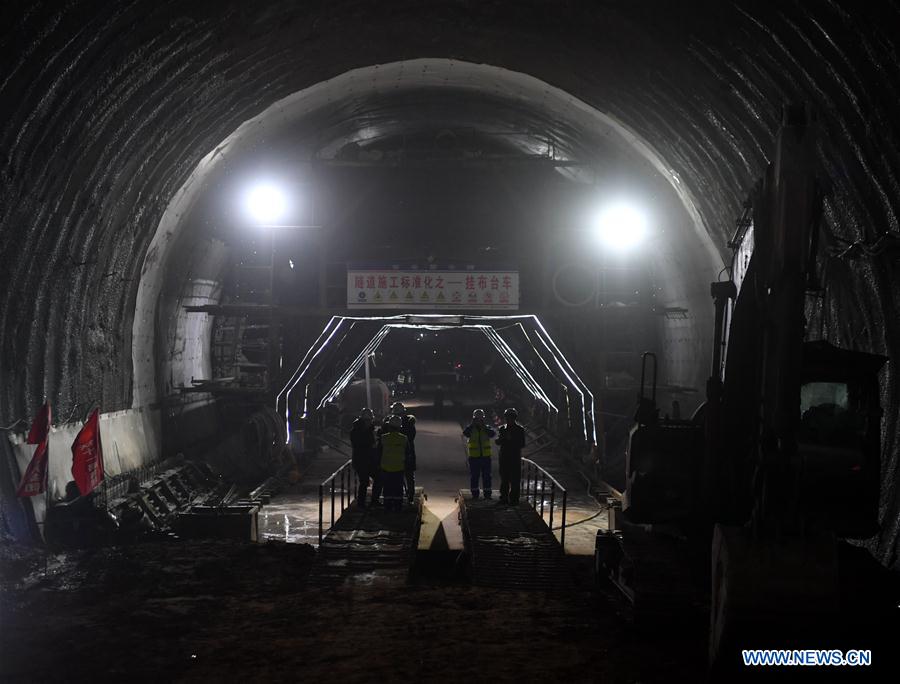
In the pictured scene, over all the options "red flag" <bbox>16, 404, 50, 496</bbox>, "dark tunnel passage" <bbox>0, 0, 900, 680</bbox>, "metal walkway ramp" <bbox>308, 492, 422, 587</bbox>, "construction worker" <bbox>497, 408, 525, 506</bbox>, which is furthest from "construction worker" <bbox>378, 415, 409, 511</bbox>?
"red flag" <bbox>16, 404, 50, 496</bbox>

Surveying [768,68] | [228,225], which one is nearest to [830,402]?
[768,68]

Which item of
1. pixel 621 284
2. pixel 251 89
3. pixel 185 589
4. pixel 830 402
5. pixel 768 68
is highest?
pixel 251 89

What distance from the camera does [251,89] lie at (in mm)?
15375

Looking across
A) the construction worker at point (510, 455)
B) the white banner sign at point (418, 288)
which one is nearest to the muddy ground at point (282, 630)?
the construction worker at point (510, 455)

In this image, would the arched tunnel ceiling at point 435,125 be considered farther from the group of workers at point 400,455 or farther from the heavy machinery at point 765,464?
the heavy machinery at point 765,464

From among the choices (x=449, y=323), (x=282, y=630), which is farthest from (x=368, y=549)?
(x=449, y=323)

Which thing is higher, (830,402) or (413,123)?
(413,123)

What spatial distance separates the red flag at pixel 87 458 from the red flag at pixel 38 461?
0.57 m

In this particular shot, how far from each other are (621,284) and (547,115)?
428 centimetres

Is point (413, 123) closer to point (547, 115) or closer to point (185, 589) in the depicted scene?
point (547, 115)

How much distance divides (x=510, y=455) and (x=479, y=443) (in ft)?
2.61

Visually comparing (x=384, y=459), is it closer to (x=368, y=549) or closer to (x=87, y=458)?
(x=368, y=549)

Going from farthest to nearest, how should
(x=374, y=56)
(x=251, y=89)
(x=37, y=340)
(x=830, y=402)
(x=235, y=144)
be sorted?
(x=235, y=144) → (x=374, y=56) → (x=251, y=89) → (x=37, y=340) → (x=830, y=402)

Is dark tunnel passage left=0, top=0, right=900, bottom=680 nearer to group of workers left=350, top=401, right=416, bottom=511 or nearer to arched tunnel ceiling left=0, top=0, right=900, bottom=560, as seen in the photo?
arched tunnel ceiling left=0, top=0, right=900, bottom=560
